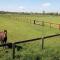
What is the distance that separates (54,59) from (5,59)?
7.27 feet

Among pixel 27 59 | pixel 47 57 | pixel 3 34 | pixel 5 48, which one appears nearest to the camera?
pixel 27 59

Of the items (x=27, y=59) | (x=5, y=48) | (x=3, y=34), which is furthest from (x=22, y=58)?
(x=3, y=34)

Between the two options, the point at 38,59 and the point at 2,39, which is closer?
the point at 38,59

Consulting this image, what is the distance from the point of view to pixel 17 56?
32.6 ft

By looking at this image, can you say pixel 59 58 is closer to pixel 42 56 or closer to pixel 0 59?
pixel 42 56

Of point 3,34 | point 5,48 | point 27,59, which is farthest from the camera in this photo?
point 3,34

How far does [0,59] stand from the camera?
9773mm

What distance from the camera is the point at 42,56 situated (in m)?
9.85

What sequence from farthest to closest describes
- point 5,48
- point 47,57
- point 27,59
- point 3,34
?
point 3,34 → point 5,48 → point 47,57 → point 27,59

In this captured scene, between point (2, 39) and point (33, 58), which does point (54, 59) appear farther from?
point (2, 39)

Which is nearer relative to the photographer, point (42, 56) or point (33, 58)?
point (33, 58)

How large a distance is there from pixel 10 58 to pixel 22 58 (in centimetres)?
58

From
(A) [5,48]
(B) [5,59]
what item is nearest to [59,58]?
(B) [5,59]

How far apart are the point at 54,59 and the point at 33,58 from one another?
0.96m
